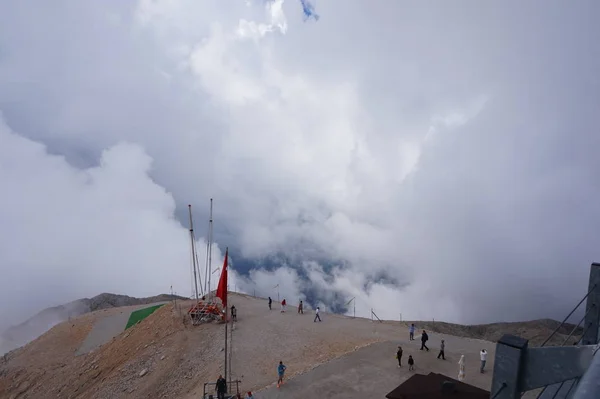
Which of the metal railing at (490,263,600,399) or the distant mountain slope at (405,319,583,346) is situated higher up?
the metal railing at (490,263,600,399)

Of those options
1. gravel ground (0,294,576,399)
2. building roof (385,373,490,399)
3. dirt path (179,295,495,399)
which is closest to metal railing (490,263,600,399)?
building roof (385,373,490,399)

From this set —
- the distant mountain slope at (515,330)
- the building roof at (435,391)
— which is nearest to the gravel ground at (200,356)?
the building roof at (435,391)

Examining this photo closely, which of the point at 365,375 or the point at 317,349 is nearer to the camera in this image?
the point at 365,375

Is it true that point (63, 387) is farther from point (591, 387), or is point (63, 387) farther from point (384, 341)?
point (591, 387)

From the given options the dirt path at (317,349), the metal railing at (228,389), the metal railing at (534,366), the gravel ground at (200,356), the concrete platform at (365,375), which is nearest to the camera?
the metal railing at (534,366)

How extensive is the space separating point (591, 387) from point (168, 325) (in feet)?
113

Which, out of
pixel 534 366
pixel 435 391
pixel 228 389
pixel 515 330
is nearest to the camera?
pixel 534 366

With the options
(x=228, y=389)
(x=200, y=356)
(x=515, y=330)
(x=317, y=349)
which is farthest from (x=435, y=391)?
(x=515, y=330)

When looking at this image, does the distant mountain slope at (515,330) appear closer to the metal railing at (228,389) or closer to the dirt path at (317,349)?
the dirt path at (317,349)

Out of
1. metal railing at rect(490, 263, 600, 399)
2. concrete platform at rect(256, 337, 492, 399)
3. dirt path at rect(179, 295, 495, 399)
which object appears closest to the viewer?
metal railing at rect(490, 263, 600, 399)

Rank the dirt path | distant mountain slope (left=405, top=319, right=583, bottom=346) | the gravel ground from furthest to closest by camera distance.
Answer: distant mountain slope (left=405, top=319, right=583, bottom=346) < the gravel ground < the dirt path

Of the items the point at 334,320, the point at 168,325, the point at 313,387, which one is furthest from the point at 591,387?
the point at 168,325

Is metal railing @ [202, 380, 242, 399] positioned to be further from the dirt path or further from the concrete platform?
the concrete platform

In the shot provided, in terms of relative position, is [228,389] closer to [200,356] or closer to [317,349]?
[200,356]
